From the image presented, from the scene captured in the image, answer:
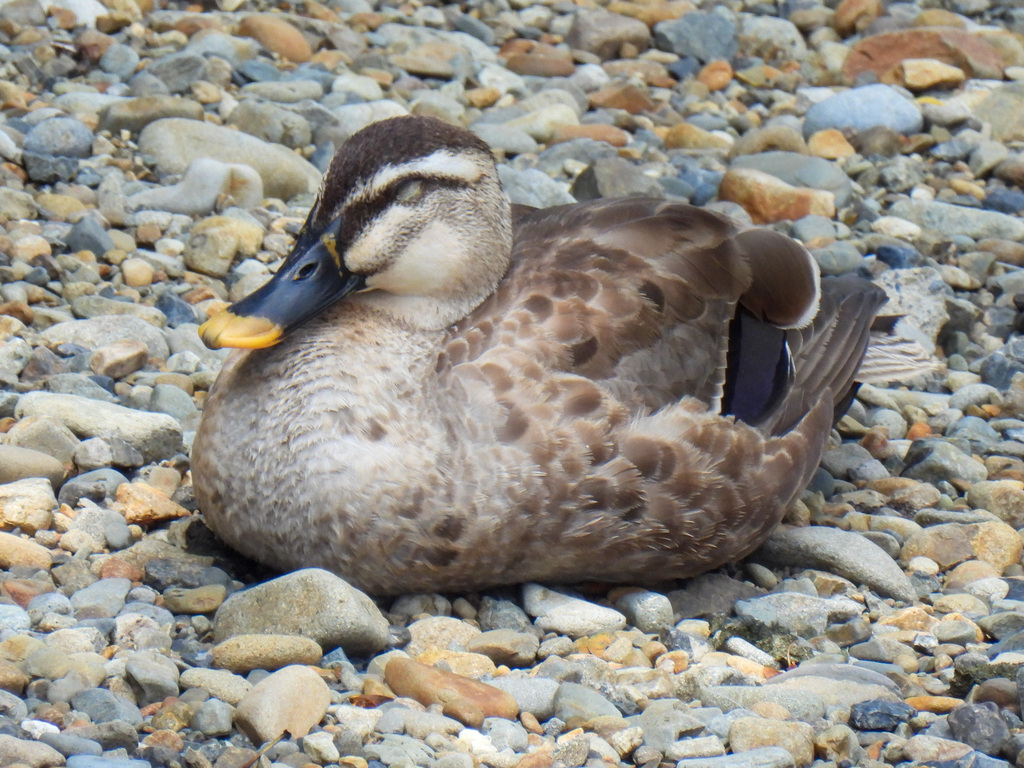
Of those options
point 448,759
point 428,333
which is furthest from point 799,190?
point 448,759

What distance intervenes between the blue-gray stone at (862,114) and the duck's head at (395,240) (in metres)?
5.12

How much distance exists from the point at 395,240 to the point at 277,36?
5261 millimetres

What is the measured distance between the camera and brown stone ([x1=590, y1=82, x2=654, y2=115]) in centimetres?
926

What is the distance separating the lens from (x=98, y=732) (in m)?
3.18

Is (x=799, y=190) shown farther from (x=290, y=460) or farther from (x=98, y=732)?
(x=98, y=732)

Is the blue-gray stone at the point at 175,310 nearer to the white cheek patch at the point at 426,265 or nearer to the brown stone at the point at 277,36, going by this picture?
the white cheek patch at the point at 426,265

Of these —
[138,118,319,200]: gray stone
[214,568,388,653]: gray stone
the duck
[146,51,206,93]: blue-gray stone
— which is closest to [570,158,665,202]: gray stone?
[138,118,319,200]: gray stone

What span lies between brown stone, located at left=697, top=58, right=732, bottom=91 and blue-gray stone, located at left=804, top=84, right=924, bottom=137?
Result: 2.82 feet

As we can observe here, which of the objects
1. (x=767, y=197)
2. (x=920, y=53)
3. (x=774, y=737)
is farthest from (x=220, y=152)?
(x=920, y=53)

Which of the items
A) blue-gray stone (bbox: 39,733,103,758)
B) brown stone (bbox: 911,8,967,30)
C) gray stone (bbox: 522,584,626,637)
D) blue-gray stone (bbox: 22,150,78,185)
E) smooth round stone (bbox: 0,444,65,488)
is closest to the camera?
blue-gray stone (bbox: 39,733,103,758)

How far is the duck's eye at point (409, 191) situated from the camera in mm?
4277

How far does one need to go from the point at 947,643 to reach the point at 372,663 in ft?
5.64

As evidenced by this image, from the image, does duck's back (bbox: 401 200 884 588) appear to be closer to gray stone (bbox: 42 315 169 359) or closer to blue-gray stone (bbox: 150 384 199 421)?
blue-gray stone (bbox: 150 384 199 421)

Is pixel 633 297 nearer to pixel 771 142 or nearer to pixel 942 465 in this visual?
pixel 942 465
